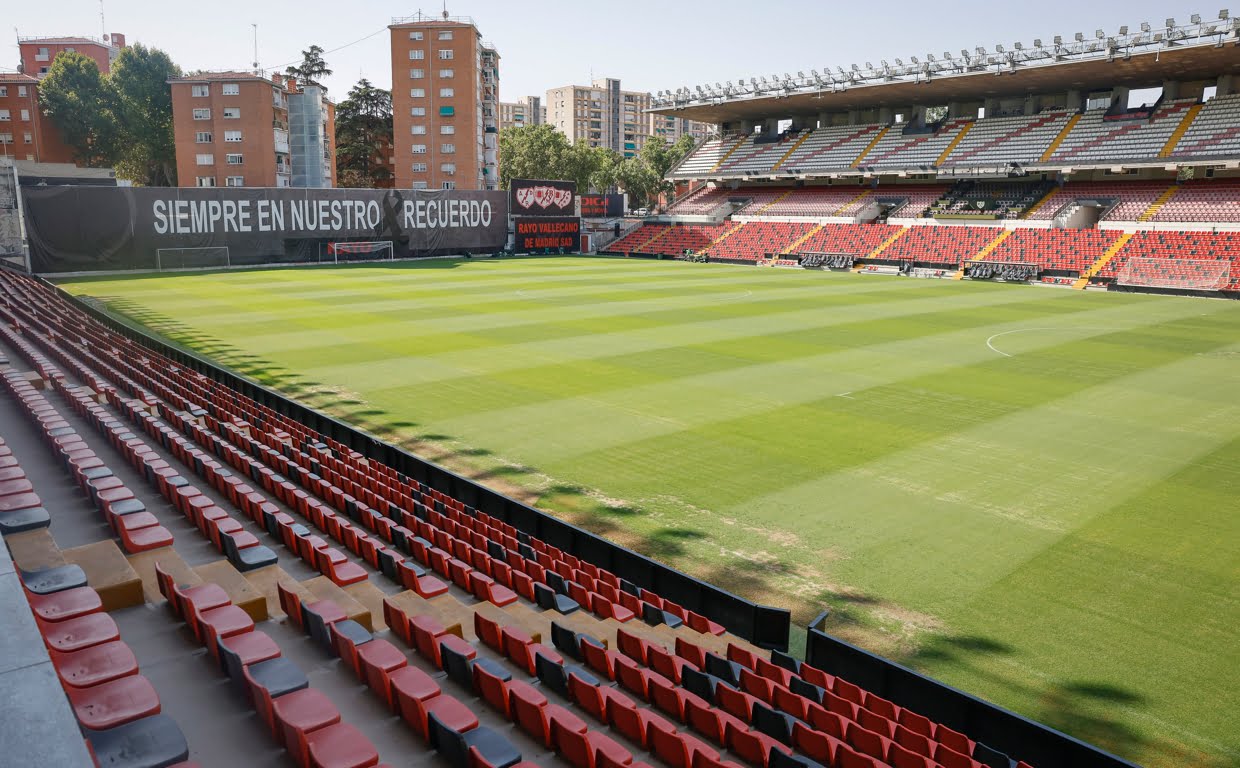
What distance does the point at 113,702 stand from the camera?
5035 millimetres

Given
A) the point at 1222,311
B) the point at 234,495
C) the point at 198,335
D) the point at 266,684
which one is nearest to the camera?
the point at 266,684

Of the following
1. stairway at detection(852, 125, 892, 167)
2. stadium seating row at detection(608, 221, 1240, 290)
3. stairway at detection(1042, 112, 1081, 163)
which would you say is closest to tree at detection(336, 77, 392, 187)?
stadium seating row at detection(608, 221, 1240, 290)

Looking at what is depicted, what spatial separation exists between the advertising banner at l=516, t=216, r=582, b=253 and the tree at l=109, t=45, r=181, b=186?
149ft

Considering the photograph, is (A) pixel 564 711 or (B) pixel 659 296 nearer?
(A) pixel 564 711

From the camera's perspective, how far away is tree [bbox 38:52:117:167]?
81625 mm

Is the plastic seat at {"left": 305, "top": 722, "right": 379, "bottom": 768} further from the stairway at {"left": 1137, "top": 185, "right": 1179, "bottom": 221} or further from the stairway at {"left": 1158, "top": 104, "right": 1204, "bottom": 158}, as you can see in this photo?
the stairway at {"left": 1158, "top": 104, "right": 1204, "bottom": 158}

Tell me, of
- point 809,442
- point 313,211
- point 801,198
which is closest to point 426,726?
point 809,442

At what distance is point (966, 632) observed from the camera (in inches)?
377

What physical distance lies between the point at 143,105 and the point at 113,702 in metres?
95.6

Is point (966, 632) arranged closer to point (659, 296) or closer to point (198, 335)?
point (198, 335)

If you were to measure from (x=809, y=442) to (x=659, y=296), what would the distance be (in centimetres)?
2338

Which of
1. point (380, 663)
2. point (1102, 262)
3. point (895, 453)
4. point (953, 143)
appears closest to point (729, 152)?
point (953, 143)

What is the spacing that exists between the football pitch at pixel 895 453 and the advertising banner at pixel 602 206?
120 ft

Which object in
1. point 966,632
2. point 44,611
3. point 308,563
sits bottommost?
point 966,632
